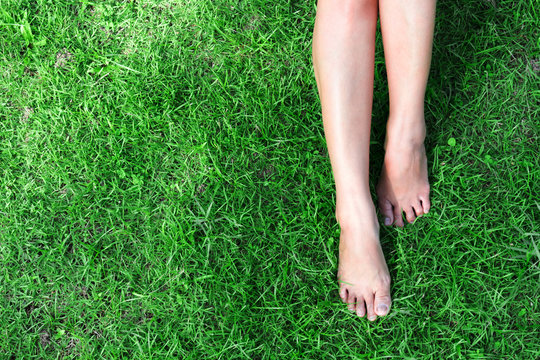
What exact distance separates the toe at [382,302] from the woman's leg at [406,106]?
356 mm

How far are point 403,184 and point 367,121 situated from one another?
0.42 m

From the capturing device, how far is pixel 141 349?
228 cm

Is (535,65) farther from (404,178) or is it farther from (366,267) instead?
(366,267)

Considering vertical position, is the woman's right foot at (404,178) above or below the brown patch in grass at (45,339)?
above

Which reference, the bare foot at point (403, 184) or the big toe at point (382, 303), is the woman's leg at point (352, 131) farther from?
the bare foot at point (403, 184)

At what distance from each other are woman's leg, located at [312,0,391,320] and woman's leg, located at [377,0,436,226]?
0.11 metres

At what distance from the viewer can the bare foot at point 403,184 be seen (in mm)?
2266

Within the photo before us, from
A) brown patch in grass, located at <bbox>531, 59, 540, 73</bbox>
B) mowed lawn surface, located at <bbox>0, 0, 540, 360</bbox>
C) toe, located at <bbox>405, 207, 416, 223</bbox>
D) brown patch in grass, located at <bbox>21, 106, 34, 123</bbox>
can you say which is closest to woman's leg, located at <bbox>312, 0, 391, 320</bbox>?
mowed lawn surface, located at <bbox>0, 0, 540, 360</bbox>

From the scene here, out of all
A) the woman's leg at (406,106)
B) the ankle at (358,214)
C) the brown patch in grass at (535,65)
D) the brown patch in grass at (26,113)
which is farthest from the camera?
the brown patch in grass at (26,113)

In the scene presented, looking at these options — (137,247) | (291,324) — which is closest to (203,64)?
(137,247)

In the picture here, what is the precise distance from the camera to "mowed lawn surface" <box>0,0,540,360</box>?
2.24 metres

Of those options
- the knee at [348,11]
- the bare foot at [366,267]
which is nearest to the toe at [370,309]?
the bare foot at [366,267]

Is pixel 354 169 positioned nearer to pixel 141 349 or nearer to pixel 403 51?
pixel 403 51

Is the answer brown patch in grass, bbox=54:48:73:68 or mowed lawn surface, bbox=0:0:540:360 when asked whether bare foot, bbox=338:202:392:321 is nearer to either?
mowed lawn surface, bbox=0:0:540:360
